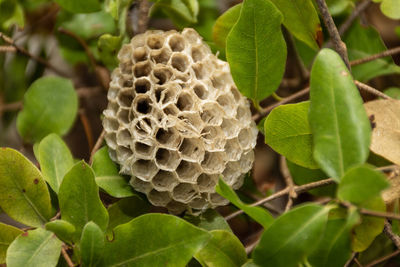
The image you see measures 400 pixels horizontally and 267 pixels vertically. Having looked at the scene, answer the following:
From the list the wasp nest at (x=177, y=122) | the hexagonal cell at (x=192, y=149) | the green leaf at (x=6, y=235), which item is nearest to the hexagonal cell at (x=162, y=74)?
the wasp nest at (x=177, y=122)

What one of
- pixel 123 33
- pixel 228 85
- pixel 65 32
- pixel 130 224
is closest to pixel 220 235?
pixel 130 224

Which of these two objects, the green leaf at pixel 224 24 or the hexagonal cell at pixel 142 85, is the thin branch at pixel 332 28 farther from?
the hexagonal cell at pixel 142 85

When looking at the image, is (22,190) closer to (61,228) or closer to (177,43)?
(61,228)

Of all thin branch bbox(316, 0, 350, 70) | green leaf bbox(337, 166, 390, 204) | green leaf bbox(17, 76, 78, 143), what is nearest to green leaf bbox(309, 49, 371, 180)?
green leaf bbox(337, 166, 390, 204)

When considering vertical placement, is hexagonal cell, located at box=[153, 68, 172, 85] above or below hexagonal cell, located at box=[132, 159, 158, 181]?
above

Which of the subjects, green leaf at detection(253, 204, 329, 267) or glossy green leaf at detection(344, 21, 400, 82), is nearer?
green leaf at detection(253, 204, 329, 267)

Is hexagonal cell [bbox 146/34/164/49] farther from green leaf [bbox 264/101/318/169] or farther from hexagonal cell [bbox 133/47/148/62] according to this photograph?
green leaf [bbox 264/101/318/169]

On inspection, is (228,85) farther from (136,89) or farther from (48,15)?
(48,15)

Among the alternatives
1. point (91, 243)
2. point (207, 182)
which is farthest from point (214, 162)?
point (91, 243)
